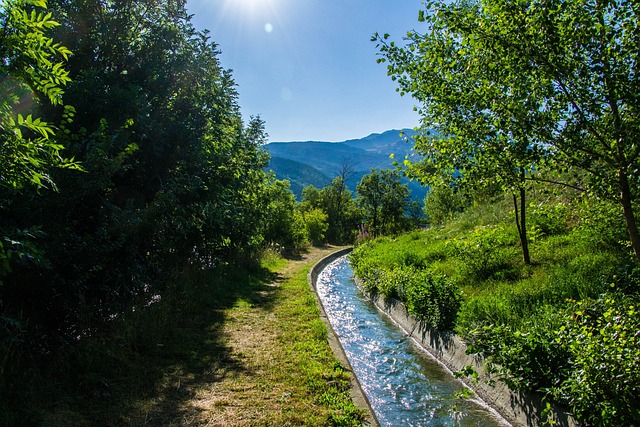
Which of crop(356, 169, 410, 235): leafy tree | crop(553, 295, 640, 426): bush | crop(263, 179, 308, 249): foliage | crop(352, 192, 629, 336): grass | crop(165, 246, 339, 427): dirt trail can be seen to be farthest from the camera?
crop(356, 169, 410, 235): leafy tree

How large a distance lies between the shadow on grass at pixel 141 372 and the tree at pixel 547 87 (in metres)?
4.79

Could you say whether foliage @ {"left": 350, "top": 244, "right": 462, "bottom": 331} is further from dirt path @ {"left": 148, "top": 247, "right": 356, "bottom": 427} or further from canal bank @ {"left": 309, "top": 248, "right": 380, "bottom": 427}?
dirt path @ {"left": 148, "top": 247, "right": 356, "bottom": 427}

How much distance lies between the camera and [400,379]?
21.5 feet

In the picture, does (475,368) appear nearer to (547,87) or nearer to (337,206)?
(547,87)

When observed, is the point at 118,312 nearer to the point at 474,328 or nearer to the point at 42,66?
the point at 42,66

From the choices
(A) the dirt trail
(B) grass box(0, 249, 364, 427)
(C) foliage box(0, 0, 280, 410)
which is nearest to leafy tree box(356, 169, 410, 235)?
(C) foliage box(0, 0, 280, 410)

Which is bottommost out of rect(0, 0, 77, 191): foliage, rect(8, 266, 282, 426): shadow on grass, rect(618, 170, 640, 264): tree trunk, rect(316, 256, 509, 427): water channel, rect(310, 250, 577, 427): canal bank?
rect(316, 256, 509, 427): water channel

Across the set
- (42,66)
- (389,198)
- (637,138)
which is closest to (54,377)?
(42,66)

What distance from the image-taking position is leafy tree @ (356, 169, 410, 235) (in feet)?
176

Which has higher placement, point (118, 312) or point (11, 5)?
point (11, 5)

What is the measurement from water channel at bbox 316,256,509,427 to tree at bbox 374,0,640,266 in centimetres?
307

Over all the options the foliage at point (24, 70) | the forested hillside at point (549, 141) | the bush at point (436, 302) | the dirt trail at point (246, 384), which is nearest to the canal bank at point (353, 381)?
the dirt trail at point (246, 384)

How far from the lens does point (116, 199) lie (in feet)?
28.1

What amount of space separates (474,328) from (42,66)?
657 cm
